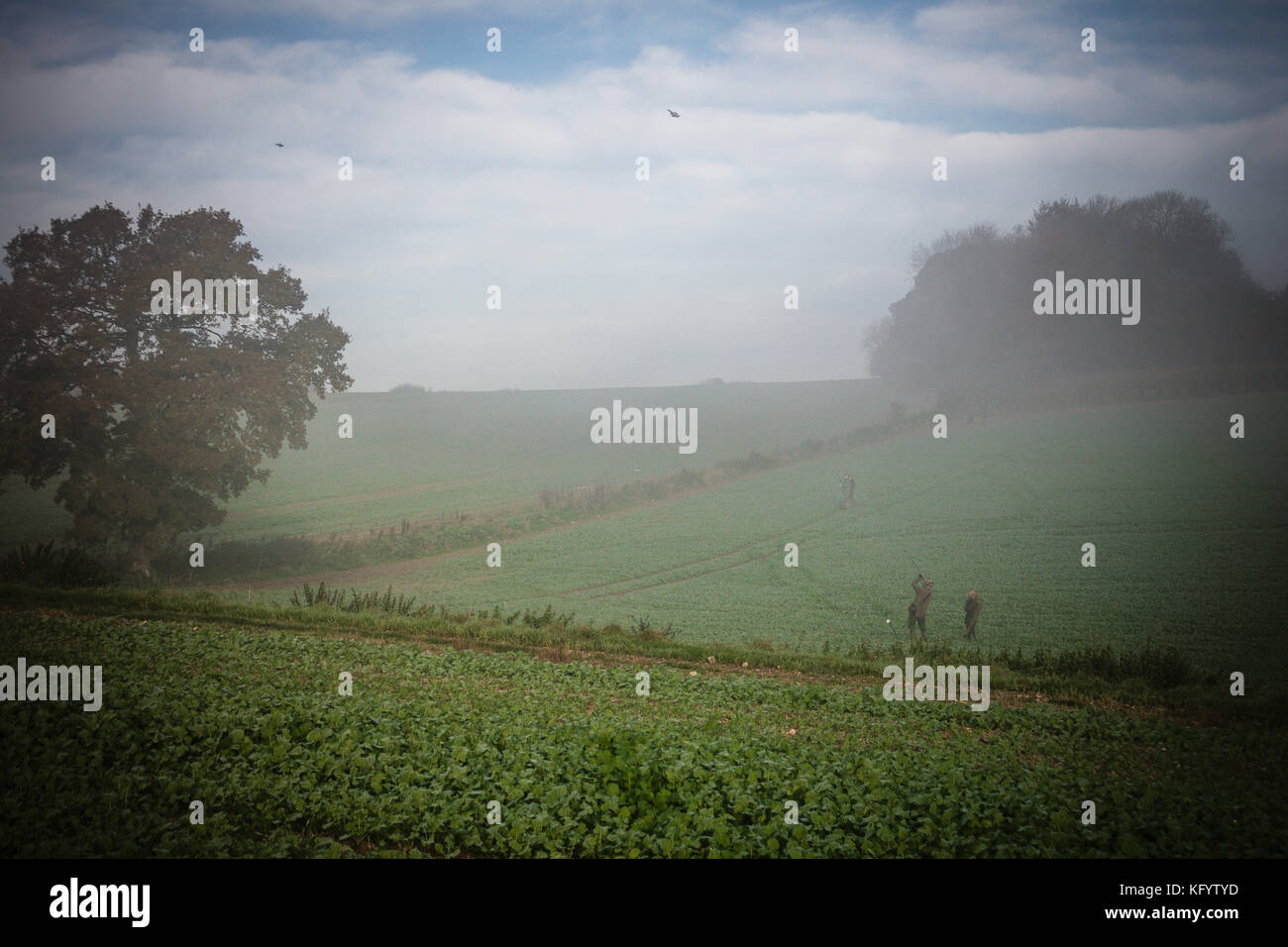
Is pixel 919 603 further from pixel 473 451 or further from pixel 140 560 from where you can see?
pixel 473 451

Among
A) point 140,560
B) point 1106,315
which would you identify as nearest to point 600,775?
point 140,560

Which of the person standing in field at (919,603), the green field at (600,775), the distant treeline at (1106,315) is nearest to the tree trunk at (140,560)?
the green field at (600,775)

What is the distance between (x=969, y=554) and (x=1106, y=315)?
51.0 m

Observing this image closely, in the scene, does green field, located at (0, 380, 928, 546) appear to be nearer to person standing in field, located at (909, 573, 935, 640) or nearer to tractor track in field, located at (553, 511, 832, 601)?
tractor track in field, located at (553, 511, 832, 601)

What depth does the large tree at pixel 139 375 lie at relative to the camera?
30.2 m

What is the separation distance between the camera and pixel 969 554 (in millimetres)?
37125

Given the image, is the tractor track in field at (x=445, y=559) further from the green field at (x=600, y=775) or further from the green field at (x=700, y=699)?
the green field at (x=600, y=775)

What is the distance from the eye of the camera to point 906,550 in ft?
127

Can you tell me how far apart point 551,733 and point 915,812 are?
570 centimetres

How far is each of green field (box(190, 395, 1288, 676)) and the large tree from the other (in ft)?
20.3

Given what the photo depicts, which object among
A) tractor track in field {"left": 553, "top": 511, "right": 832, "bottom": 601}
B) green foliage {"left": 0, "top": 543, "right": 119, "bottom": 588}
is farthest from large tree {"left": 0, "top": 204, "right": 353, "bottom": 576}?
tractor track in field {"left": 553, "top": 511, "right": 832, "bottom": 601}
